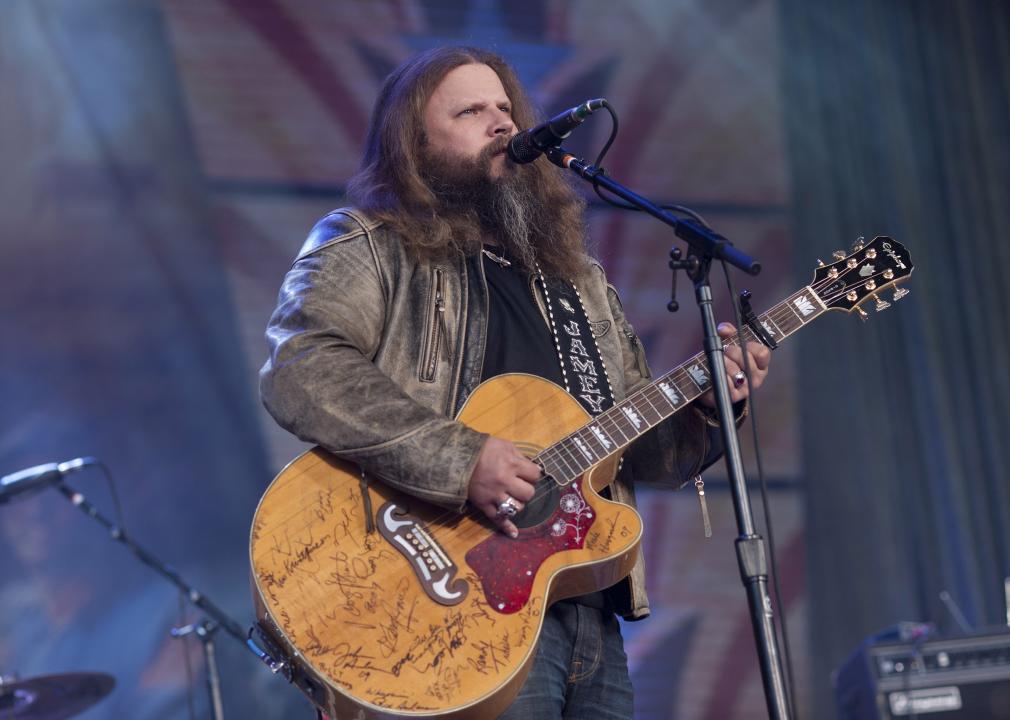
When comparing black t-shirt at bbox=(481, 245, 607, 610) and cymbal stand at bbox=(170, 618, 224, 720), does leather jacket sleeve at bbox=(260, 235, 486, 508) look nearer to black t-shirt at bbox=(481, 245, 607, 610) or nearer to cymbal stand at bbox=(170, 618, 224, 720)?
black t-shirt at bbox=(481, 245, 607, 610)

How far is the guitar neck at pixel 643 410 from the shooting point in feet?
7.79

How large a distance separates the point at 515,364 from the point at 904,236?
3734 millimetres

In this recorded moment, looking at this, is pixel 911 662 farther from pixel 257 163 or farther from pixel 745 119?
pixel 257 163

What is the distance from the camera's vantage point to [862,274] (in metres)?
2.62

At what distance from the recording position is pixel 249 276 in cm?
470

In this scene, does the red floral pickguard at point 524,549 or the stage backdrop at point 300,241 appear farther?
the stage backdrop at point 300,241

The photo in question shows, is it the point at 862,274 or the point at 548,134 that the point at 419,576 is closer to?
the point at 548,134

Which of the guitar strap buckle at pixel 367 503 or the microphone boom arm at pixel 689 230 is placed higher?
the microphone boom arm at pixel 689 230

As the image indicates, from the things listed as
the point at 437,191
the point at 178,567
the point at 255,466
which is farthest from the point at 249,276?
the point at 437,191

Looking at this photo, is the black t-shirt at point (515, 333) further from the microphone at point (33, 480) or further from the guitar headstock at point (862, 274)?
the microphone at point (33, 480)

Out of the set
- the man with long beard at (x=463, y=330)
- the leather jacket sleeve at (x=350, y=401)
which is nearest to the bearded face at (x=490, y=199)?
the man with long beard at (x=463, y=330)

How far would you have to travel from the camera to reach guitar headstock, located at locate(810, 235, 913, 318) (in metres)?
2.61

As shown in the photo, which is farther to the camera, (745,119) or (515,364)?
(745,119)

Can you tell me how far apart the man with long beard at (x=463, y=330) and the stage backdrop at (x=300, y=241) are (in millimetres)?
1889
